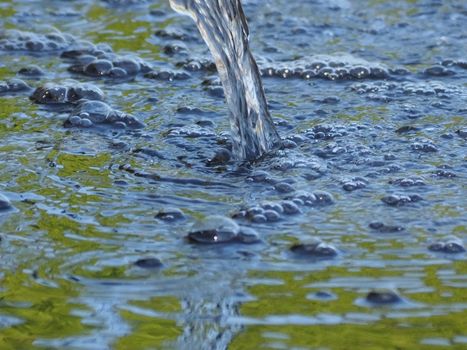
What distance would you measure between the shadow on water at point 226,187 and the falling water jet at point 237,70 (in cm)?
6

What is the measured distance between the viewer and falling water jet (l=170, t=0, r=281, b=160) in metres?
2.83

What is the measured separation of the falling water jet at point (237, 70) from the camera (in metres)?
2.83

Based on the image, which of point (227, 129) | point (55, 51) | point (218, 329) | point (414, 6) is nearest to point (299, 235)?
point (218, 329)

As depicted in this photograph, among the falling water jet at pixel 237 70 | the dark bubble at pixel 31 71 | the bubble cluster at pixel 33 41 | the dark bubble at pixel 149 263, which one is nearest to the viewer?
the dark bubble at pixel 149 263

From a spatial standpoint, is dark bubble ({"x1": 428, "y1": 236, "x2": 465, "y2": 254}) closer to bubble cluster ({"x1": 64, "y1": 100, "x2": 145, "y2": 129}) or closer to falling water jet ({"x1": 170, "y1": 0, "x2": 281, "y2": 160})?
falling water jet ({"x1": 170, "y1": 0, "x2": 281, "y2": 160})

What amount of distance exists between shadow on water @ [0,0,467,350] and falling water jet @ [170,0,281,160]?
65mm

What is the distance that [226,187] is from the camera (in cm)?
255

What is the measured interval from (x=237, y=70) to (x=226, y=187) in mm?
495

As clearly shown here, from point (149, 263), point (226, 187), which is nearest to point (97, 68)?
point (226, 187)

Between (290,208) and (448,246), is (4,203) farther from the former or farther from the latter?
(448,246)

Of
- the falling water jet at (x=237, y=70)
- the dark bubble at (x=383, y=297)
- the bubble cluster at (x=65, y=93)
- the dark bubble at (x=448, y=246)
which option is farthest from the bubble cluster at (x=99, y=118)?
the dark bubble at (x=383, y=297)

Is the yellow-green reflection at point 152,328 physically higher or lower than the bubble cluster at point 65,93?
lower

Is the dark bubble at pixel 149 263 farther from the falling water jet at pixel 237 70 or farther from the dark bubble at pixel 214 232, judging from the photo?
the falling water jet at pixel 237 70

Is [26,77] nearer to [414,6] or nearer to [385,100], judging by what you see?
[385,100]
